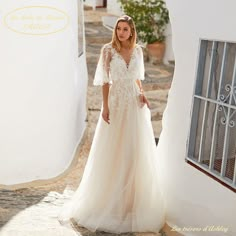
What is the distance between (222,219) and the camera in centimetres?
287

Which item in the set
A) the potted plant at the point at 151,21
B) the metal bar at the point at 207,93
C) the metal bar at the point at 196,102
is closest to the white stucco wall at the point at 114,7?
the potted plant at the point at 151,21

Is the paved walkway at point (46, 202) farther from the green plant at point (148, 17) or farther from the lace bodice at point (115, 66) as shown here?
the green plant at point (148, 17)

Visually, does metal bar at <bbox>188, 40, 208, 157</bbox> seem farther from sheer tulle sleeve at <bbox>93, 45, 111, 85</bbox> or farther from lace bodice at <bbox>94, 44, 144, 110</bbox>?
sheer tulle sleeve at <bbox>93, 45, 111, 85</bbox>

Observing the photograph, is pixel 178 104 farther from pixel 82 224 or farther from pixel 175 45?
pixel 82 224

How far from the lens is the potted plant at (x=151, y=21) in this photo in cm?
905

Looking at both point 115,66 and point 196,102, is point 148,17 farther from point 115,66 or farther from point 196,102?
point 196,102

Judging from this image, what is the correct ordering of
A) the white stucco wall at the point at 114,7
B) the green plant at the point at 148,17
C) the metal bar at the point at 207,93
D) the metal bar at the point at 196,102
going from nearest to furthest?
the metal bar at the point at 207,93, the metal bar at the point at 196,102, the green plant at the point at 148,17, the white stucco wall at the point at 114,7

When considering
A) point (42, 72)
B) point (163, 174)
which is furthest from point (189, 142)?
point (42, 72)

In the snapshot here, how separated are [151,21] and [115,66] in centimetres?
604

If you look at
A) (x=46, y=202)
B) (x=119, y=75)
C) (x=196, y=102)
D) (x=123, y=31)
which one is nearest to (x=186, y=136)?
(x=196, y=102)

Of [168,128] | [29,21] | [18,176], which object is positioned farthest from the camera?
[18,176]

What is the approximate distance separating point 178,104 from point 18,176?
2145 mm

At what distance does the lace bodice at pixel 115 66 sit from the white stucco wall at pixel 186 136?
1.27 feet

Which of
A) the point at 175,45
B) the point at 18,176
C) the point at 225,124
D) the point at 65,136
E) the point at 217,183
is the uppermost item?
the point at 175,45
